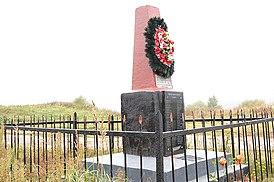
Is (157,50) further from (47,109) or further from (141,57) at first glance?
(47,109)

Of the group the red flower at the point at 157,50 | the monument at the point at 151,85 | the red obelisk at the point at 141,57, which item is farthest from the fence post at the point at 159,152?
the red flower at the point at 157,50

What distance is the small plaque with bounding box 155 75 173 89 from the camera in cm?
602

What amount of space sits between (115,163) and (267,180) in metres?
2.87

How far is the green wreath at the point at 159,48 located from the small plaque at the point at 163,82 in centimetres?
8

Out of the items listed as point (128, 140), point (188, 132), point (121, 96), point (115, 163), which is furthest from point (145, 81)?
point (188, 132)

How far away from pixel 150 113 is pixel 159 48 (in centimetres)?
159

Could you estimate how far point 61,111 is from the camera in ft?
84.8

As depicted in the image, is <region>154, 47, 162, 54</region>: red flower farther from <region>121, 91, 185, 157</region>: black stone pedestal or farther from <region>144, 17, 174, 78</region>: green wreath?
<region>121, 91, 185, 157</region>: black stone pedestal

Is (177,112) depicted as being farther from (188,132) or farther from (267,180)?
(188,132)

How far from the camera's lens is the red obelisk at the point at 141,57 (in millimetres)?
6008

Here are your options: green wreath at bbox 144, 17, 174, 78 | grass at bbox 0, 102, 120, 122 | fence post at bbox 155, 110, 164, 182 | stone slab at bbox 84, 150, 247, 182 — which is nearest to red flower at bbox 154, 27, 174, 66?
green wreath at bbox 144, 17, 174, 78

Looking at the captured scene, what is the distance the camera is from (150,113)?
17.9 feet

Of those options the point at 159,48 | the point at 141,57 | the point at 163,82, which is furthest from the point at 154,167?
the point at 159,48

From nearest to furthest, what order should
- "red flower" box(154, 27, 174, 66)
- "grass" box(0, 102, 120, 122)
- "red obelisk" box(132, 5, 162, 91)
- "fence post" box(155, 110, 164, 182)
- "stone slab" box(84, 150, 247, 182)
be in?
"fence post" box(155, 110, 164, 182), "stone slab" box(84, 150, 247, 182), "red obelisk" box(132, 5, 162, 91), "red flower" box(154, 27, 174, 66), "grass" box(0, 102, 120, 122)
